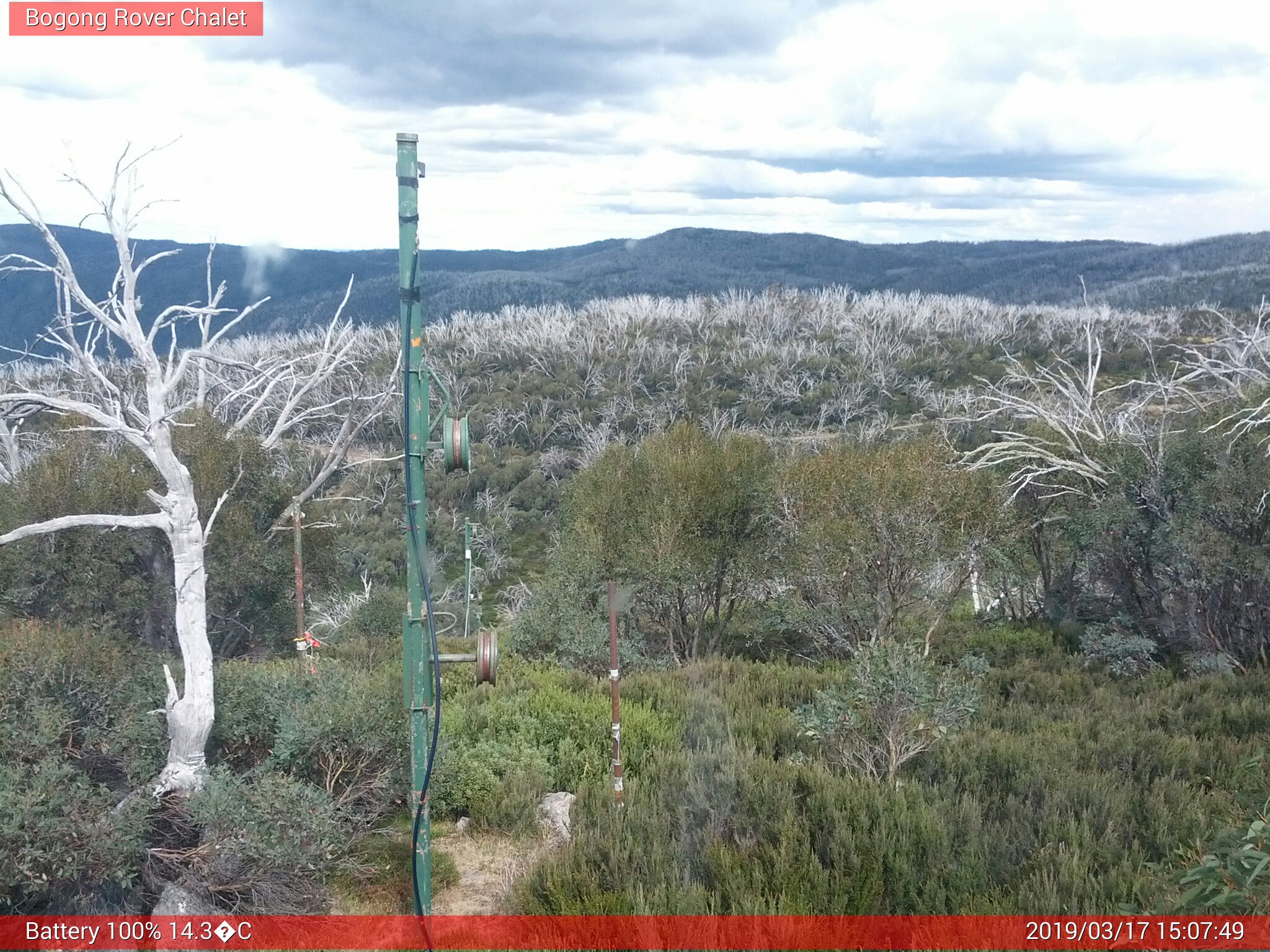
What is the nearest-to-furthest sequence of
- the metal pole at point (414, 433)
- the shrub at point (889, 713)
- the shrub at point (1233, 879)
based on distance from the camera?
the shrub at point (1233, 879)
the metal pole at point (414, 433)
the shrub at point (889, 713)

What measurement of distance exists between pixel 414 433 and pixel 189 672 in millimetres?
3074

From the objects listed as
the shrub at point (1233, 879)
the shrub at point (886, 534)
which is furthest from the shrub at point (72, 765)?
the shrub at point (886, 534)

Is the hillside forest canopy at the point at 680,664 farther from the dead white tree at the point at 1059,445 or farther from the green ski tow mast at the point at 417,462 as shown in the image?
the green ski tow mast at the point at 417,462

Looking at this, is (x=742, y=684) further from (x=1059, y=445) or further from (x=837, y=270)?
(x=837, y=270)

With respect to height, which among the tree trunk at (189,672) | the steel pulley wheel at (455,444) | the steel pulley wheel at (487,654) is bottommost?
the tree trunk at (189,672)

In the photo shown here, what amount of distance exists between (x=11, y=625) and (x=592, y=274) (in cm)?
10909

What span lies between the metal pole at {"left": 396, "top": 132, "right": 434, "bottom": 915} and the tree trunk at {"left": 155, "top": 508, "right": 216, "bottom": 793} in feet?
7.86

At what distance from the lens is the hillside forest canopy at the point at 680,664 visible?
5746mm

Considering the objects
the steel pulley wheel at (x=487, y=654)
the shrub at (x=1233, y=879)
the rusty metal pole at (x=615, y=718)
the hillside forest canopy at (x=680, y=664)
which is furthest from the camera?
the rusty metal pole at (x=615, y=718)

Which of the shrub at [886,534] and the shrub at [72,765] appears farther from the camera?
the shrub at [886,534]

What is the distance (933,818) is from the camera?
239 inches

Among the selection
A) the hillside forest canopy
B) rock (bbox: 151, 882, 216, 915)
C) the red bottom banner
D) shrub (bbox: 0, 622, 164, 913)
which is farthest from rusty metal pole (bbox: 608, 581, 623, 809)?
shrub (bbox: 0, 622, 164, 913)

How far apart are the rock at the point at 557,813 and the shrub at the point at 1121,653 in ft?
32.0

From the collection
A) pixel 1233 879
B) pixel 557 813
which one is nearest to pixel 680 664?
pixel 557 813
